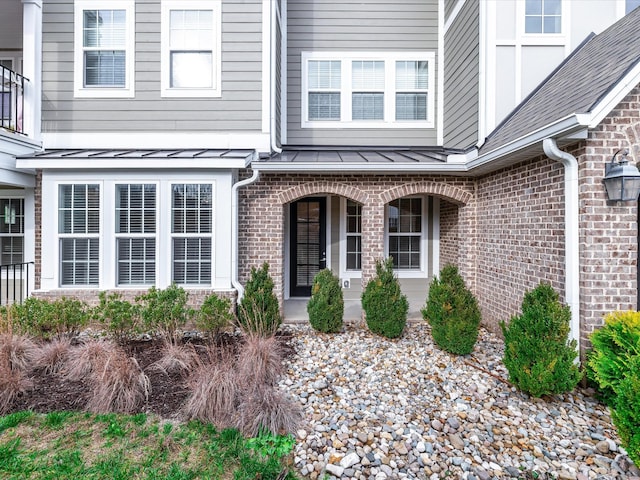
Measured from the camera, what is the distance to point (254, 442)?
3.00m

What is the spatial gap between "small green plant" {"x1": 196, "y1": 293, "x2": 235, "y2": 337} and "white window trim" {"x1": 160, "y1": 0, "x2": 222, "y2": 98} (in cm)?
399

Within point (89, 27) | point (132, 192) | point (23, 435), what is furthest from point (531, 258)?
point (89, 27)

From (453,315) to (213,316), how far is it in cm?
344

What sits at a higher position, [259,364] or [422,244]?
[422,244]

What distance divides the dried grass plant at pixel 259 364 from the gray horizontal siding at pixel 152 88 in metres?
4.28

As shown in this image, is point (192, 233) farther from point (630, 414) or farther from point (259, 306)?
point (630, 414)

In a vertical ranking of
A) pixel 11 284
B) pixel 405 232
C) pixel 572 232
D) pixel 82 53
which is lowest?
pixel 11 284

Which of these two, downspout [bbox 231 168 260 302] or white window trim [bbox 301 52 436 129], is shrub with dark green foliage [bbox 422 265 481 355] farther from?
white window trim [bbox 301 52 436 129]

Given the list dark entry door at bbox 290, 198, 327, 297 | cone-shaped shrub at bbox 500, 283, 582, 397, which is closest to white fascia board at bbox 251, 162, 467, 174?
dark entry door at bbox 290, 198, 327, 297

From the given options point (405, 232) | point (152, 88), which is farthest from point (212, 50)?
point (405, 232)

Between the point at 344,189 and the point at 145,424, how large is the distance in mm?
4750

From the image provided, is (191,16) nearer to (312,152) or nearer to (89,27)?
(89,27)

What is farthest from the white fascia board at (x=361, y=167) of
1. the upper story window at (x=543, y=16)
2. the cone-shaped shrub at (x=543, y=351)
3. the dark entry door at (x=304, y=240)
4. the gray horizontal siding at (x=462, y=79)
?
the cone-shaped shrub at (x=543, y=351)

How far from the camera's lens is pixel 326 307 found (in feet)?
18.8
